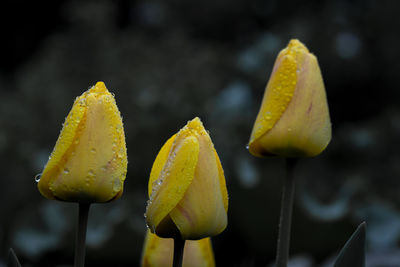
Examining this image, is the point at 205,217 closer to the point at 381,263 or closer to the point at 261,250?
the point at 381,263

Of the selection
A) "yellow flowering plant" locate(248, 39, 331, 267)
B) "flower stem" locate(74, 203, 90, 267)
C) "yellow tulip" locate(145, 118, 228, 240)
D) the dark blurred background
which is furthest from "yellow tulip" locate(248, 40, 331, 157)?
the dark blurred background

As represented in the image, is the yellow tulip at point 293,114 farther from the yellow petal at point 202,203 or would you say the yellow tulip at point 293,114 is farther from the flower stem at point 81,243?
the flower stem at point 81,243

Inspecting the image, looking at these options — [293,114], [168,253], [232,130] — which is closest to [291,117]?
[293,114]

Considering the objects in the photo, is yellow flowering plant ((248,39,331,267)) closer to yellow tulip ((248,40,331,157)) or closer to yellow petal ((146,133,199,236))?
yellow tulip ((248,40,331,157))

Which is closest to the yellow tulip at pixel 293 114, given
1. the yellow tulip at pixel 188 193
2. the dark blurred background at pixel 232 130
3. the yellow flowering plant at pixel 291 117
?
the yellow flowering plant at pixel 291 117

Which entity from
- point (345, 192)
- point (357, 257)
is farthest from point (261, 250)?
point (357, 257)

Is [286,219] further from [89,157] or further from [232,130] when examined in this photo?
[232,130]
